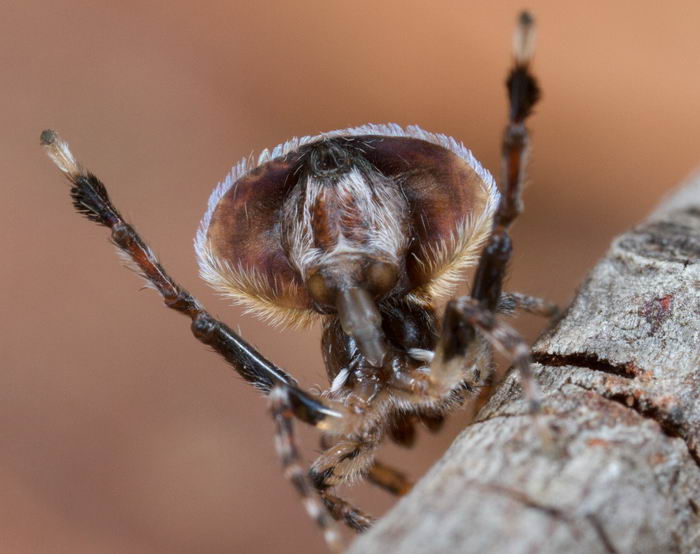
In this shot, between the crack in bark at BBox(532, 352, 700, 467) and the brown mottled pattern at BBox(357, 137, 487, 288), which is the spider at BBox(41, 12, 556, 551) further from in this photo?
the crack in bark at BBox(532, 352, 700, 467)

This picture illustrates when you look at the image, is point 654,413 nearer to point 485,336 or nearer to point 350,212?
point 485,336

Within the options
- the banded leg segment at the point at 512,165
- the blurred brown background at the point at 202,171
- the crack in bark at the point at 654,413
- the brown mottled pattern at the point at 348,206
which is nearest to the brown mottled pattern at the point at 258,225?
the brown mottled pattern at the point at 348,206

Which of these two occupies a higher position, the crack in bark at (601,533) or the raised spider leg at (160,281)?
the raised spider leg at (160,281)

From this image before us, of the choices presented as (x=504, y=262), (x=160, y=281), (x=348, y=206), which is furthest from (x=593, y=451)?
(x=160, y=281)

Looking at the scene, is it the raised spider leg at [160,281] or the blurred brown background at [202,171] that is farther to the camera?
the blurred brown background at [202,171]

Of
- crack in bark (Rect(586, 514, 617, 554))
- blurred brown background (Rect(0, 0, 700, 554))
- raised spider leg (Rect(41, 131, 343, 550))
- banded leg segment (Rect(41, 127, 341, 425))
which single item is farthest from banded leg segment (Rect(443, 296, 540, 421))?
blurred brown background (Rect(0, 0, 700, 554))

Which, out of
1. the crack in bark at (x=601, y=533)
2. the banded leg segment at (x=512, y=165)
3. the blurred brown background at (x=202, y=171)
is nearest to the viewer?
the crack in bark at (x=601, y=533)

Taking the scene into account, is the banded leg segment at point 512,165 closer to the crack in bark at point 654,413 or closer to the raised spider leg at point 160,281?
the crack in bark at point 654,413

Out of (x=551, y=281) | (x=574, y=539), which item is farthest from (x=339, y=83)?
(x=574, y=539)
